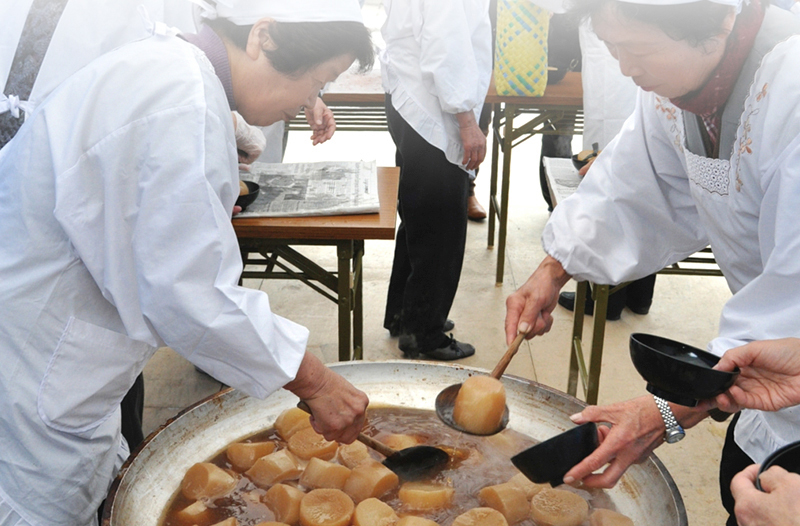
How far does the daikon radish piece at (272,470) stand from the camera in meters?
1.46

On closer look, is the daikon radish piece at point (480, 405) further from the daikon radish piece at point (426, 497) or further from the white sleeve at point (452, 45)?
the white sleeve at point (452, 45)

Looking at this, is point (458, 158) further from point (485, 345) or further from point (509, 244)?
point (509, 244)

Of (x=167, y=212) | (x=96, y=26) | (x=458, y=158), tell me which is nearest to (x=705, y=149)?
(x=167, y=212)

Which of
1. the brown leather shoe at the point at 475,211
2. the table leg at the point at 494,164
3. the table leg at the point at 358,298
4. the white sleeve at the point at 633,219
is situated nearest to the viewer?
the white sleeve at the point at 633,219

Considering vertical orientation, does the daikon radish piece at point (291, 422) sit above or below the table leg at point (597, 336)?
above

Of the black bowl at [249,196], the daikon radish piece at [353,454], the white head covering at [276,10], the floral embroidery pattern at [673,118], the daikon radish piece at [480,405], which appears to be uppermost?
the white head covering at [276,10]

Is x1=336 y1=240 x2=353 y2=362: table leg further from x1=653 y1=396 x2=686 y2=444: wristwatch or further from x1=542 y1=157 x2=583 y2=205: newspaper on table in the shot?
x1=653 y1=396 x2=686 y2=444: wristwatch

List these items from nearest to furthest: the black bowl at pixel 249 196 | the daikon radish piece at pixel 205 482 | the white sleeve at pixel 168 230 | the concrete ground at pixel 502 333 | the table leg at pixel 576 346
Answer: the white sleeve at pixel 168 230 < the daikon radish piece at pixel 205 482 < the black bowl at pixel 249 196 < the table leg at pixel 576 346 < the concrete ground at pixel 502 333

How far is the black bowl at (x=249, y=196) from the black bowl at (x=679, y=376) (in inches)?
55.8

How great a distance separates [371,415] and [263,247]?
91 centimetres

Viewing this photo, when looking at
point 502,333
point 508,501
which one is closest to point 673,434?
point 508,501

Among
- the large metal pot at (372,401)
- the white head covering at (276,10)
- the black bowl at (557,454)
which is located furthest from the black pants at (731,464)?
the white head covering at (276,10)

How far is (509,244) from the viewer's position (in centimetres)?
480

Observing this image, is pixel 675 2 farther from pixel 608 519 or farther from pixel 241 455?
pixel 241 455
